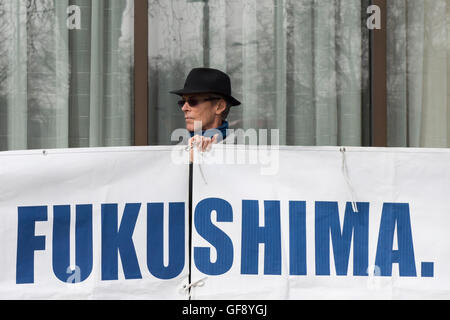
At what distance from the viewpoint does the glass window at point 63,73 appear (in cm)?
555

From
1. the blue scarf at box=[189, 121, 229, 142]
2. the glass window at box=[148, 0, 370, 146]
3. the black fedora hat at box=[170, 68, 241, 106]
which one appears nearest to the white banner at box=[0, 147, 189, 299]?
the blue scarf at box=[189, 121, 229, 142]

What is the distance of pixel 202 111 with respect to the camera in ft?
16.3

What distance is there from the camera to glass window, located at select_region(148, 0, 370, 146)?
5629 mm

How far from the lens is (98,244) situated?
14.3 feet

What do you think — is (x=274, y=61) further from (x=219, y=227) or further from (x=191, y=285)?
(x=191, y=285)

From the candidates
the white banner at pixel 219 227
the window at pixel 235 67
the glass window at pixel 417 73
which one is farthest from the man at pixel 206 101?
the glass window at pixel 417 73

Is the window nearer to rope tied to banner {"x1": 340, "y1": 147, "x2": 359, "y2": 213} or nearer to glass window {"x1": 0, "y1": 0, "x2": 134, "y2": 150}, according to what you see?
glass window {"x1": 0, "y1": 0, "x2": 134, "y2": 150}

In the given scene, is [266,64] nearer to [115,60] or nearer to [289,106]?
[289,106]

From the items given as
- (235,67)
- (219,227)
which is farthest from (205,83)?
(219,227)

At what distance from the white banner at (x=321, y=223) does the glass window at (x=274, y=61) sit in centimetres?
121

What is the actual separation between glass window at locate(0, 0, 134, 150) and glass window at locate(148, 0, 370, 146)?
26 centimetres

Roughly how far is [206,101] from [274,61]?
3.02 ft
